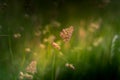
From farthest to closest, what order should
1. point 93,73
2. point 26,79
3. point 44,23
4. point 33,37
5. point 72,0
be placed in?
1. point 72,0
2. point 44,23
3. point 33,37
4. point 93,73
5. point 26,79

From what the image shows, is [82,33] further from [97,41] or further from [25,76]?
[25,76]

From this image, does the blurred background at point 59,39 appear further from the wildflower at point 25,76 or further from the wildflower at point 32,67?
the wildflower at point 32,67

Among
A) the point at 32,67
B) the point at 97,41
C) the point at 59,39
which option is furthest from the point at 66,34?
the point at 97,41

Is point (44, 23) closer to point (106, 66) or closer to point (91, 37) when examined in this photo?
point (91, 37)

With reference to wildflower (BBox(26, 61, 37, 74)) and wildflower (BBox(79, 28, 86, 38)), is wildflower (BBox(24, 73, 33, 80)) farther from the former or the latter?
wildflower (BBox(79, 28, 86, 38))

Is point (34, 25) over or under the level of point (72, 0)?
under

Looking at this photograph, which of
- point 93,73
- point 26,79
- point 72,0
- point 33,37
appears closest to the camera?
point 26,79

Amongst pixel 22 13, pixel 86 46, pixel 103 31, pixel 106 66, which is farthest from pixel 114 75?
pixel 22 13

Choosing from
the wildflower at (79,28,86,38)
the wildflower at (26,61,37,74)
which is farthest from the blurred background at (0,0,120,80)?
the wildflower at (26,61,37,74)
